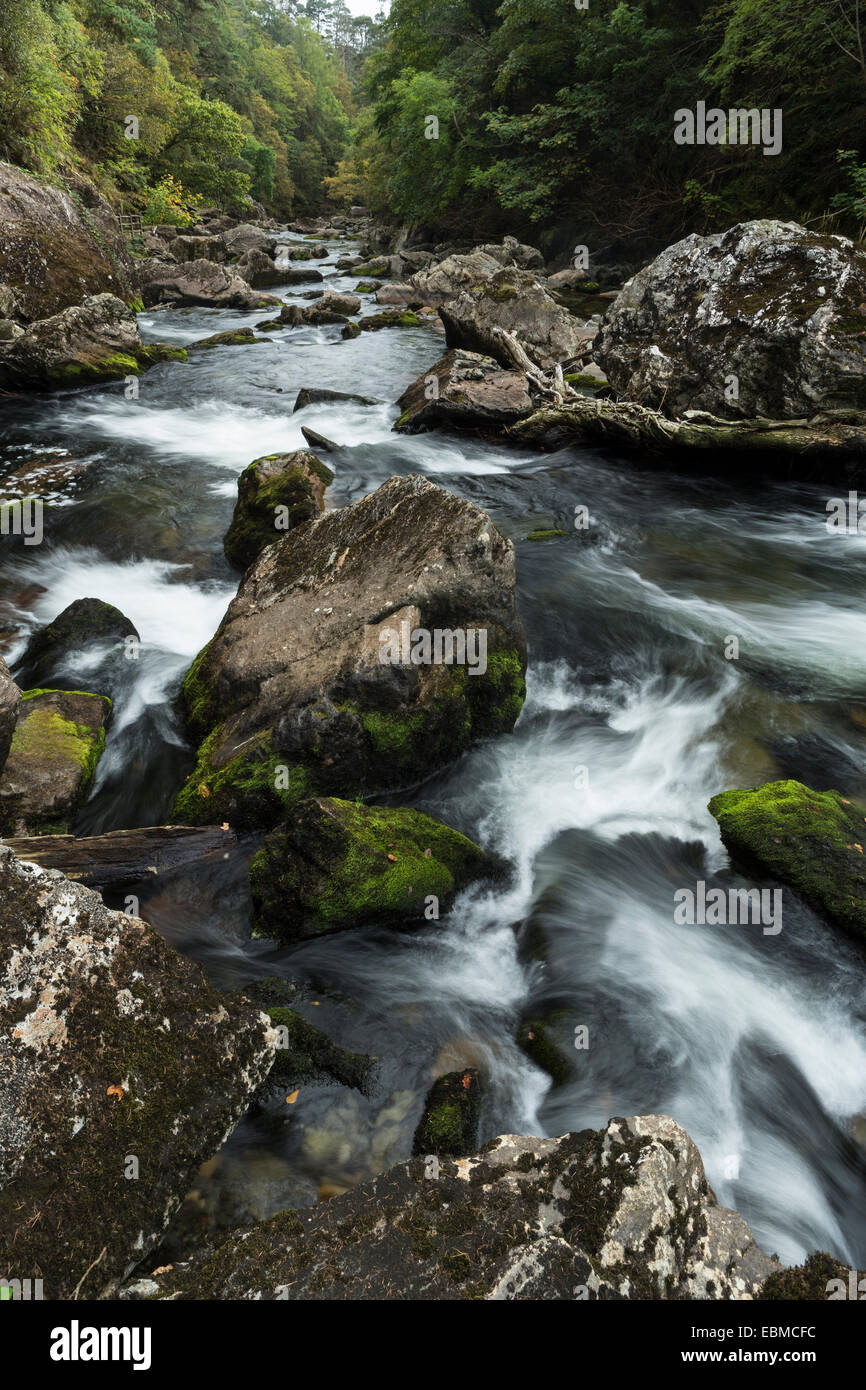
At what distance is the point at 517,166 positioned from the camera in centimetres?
2678

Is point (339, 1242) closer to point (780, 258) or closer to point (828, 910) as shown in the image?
point (828, 910)

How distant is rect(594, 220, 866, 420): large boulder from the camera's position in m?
9.30

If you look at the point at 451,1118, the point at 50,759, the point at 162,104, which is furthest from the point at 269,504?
the point at 162,104

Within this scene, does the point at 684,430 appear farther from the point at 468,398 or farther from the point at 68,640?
the point at 68,640

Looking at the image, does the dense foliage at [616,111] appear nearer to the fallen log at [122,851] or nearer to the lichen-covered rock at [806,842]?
the lichen-covered rock at [806,842]

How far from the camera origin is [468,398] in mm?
12164

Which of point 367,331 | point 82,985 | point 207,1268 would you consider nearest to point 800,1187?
point 207,1268

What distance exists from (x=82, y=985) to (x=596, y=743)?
4.66 m

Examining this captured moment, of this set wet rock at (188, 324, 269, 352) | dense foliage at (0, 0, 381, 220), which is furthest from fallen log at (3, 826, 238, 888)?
dense foliage at (0, 0, 381, 220)

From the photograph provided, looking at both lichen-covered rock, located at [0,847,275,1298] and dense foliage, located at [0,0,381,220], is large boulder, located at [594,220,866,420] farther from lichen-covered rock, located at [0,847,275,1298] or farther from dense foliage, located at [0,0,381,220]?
dense foliage, located at [0,0,381,220]

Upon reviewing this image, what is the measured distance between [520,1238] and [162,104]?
36409mm

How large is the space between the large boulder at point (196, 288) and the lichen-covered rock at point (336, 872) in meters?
24.7

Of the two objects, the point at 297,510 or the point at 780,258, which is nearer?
the point at 297,510

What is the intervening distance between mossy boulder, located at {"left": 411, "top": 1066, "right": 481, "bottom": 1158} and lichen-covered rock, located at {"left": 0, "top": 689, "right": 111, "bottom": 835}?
3.08 m
